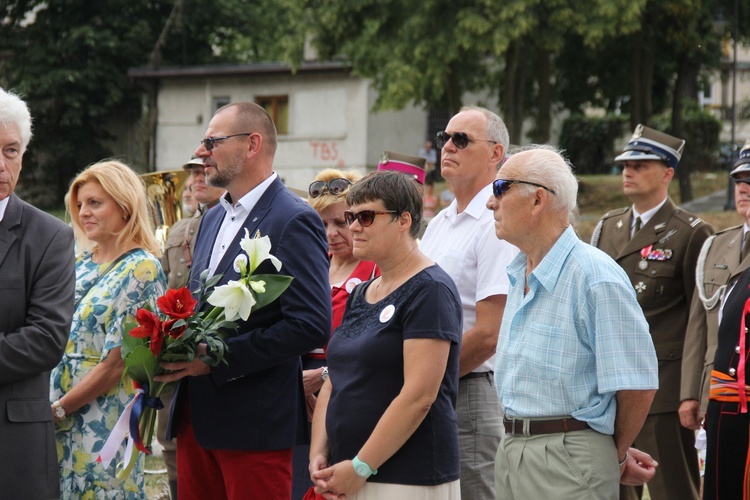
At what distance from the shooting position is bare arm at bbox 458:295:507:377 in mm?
4621

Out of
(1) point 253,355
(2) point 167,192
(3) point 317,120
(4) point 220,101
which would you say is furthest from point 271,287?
(4) point 220,101

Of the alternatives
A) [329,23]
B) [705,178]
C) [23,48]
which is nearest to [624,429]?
[329,23]

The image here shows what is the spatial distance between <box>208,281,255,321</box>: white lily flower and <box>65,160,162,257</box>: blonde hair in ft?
3.68

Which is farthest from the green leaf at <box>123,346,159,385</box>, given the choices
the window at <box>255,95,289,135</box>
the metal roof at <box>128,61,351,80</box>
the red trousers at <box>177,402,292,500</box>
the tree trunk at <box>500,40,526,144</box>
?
the window at <box>255,95,289,135</box>

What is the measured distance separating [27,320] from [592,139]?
31.9m

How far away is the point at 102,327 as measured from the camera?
4719 millimetres

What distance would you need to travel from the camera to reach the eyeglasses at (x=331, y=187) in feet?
18.5

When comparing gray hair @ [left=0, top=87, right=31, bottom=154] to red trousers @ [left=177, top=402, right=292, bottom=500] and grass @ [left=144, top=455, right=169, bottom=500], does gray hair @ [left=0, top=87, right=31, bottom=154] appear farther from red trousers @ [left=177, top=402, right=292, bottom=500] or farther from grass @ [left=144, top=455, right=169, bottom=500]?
grass @ [left=144, top=455, right=169, bottom=500]

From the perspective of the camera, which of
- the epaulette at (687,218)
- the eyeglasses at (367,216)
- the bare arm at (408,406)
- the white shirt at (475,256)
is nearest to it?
the bare arm at (408,406)

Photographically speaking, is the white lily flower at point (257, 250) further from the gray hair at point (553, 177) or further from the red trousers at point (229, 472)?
the gray hair at point (553, 177)

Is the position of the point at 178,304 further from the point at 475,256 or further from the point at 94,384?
the point at 475,256

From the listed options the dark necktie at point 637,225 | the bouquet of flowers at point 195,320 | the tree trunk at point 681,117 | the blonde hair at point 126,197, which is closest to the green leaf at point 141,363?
the bouquet of flowers at point 195,320

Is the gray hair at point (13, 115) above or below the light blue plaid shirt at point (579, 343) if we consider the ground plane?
Answer: above

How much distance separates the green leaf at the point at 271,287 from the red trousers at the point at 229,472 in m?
0.68
